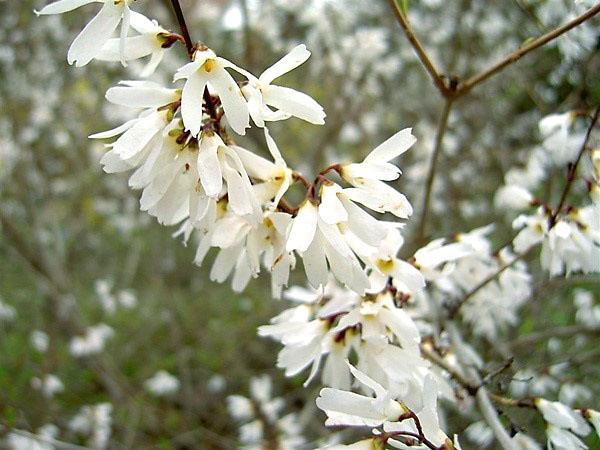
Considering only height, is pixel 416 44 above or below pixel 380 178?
above

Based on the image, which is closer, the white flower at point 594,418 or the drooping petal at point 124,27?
the drooping petal at point 124,27

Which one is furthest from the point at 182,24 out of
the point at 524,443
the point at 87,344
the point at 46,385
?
the point at 46,385

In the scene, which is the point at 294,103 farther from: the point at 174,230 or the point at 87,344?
the point at 174,230

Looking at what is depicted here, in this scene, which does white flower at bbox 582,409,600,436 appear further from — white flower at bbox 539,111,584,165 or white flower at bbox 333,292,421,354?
white flower at bbox 539,111,584,165

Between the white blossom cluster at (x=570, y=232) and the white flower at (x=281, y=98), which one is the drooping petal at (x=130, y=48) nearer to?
the white flower at (x=281, y=98)

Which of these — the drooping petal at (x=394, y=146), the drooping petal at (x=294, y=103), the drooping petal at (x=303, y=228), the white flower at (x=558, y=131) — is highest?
the drooping petal at (x=294, y=103)

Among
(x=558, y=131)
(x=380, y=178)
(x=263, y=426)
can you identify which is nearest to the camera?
(x=380, y=178)

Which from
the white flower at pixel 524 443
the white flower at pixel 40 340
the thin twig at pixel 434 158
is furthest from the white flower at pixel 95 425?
the white flower at pixel 524 443

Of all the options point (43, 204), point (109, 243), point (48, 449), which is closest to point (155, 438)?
point (48, 449)
